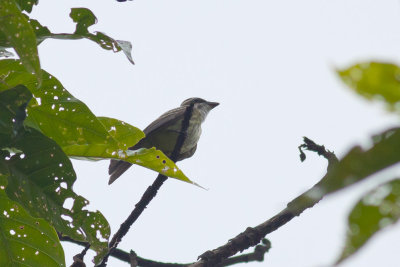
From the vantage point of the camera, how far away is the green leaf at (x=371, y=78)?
535 millimetres

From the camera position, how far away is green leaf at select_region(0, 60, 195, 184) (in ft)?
7.66

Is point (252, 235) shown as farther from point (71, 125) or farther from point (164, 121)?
point (164, 121)

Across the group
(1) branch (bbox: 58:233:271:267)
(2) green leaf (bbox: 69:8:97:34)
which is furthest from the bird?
(2) green leaf (bbox: 69:8:97:34)

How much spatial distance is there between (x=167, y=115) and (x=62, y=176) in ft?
15.9

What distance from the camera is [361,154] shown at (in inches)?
21.1

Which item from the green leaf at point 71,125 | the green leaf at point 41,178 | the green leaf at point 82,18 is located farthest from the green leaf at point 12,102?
the green leaf at point 82,18

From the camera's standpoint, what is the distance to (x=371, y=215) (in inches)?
20.6

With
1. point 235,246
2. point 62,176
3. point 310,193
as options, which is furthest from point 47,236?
point 310,193

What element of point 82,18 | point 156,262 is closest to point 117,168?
point 156,262

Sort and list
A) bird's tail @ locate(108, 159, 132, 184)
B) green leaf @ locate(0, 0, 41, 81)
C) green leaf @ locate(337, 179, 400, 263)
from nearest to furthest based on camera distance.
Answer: green leaf @ locate(337, 179, 400, 263)
green leaf @ locate(0, 0, 41, 81)
bird's tail @ locate(108, 159, 132, 184)

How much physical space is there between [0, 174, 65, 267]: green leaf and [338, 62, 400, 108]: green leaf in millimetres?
1936

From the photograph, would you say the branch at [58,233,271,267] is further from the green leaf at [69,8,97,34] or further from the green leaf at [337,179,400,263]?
the green leaf at [337,179,400,263]

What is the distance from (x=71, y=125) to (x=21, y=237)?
1.69 feet

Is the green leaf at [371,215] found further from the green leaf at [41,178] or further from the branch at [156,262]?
the branch at [156,262]
